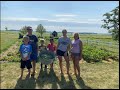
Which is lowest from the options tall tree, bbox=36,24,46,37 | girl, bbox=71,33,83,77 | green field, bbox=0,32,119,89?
tall tree, bbox=36,24,46,37

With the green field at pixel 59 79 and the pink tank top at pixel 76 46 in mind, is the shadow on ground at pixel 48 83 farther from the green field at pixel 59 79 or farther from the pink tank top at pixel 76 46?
the pink tank top at pixel 76 46

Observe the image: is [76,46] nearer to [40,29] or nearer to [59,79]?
[59,79]

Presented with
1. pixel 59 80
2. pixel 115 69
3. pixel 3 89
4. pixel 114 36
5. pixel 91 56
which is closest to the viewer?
pixel 3 89

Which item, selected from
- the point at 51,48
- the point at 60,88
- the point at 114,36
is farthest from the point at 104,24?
the point at 60,88

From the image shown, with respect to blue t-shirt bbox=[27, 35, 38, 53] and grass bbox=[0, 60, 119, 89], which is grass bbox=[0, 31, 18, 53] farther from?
blue t-shirt bbox=[27, 35, 38, 53]

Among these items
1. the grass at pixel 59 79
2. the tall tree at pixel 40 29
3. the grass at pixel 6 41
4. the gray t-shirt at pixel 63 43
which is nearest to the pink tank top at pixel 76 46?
the gray t-shirt at pixel 63 43

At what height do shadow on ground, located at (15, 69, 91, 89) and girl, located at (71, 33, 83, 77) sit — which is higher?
girl, located at (71, 33, 83, 77)

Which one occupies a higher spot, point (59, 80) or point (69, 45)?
point (69, 45)

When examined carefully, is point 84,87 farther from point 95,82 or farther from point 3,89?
point 3,89

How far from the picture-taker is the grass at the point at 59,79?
8250mm

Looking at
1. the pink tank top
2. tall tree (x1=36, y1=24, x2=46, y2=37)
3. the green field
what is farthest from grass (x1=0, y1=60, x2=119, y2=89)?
tall tree (x1=36, y1=24, x2=46, y2=37)

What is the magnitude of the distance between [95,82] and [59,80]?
125cm

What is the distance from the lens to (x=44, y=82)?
8.72 m

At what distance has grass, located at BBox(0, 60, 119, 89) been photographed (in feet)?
27.1
